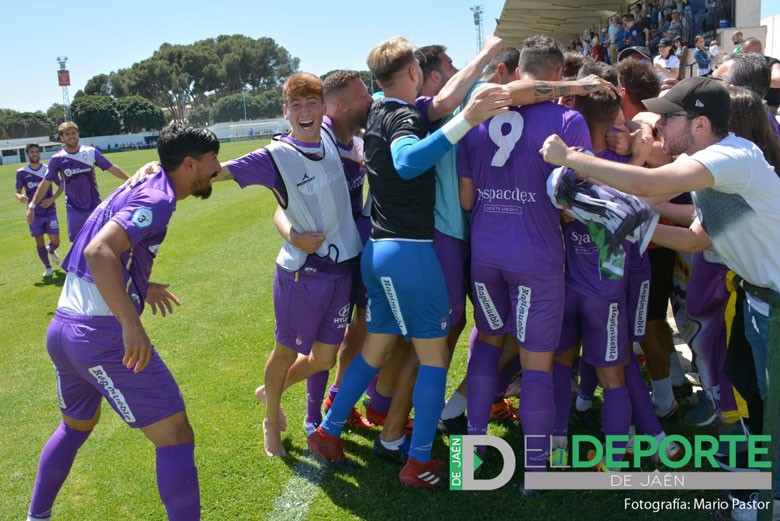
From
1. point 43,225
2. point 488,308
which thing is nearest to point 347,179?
point 488,308

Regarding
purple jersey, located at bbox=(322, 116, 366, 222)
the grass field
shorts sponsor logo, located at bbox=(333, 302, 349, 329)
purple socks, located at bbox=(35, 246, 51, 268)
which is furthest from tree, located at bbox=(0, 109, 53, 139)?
Answer: shorts sponsor logo, located at bbox=(333, 302, 349, 329)

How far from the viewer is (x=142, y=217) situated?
276 cm

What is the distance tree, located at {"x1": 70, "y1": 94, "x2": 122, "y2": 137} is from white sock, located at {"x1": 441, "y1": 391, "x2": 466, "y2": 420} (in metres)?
91.4

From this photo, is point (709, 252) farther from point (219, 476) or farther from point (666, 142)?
point (219, 476)

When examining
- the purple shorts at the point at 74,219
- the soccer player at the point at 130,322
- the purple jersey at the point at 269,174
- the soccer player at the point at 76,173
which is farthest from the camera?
the purple shorts at the point at 74,219

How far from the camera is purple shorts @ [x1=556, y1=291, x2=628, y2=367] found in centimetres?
349

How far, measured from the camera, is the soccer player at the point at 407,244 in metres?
3.34

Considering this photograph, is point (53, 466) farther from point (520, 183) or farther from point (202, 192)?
point (520, 183)

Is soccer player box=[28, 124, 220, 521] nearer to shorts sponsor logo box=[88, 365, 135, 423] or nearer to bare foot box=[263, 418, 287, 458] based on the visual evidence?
shorts sponsor logo box=[88, 365, 135, 423]

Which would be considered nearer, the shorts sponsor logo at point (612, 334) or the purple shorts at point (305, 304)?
the shorts sponsor logo at point (612, 334)

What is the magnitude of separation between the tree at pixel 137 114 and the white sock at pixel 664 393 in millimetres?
93911

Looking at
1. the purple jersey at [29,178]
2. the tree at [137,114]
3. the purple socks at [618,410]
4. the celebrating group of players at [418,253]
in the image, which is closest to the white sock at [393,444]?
the celebrating group of players at [418,253]

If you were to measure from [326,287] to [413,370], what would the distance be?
0.75m

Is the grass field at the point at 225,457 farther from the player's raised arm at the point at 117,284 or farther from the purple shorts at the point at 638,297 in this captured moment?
the player's raised arm at the point at 117,284
